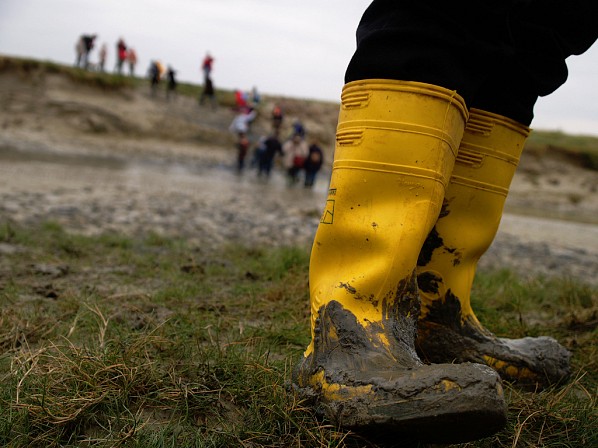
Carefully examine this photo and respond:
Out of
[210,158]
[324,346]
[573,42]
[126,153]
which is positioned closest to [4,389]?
[324,346]

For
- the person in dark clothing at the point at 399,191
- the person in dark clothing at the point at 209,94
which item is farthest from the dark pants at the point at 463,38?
the person in dark clothing at the point at 209,94

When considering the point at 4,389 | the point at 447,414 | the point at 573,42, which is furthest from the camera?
the point at 573,42

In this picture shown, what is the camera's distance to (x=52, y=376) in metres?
1.08

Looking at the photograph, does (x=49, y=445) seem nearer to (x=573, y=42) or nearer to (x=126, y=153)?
(x=573, y=42)

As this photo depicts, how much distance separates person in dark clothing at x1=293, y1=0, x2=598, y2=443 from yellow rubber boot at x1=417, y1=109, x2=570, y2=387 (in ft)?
0.27

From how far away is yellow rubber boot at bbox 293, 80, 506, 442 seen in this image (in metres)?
1.03

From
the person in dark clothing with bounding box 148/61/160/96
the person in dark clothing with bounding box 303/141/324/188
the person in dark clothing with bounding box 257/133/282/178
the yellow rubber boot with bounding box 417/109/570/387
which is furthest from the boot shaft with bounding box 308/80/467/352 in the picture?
the person in dark clothing with bounding box 148/61/160/96

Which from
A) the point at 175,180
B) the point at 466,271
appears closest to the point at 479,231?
the point at 466,271

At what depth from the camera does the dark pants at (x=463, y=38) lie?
110 cm

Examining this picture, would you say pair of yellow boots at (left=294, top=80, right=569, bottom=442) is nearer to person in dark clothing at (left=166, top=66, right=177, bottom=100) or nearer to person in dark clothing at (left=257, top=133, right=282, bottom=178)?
person in dark clothing at (left=257, top=133, right=282, bottom=178)

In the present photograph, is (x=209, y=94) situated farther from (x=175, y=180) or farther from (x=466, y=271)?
(x=466, y=271)

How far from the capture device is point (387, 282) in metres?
1.08

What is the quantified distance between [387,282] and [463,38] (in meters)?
0.53

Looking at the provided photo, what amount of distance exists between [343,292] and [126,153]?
1570 cm
